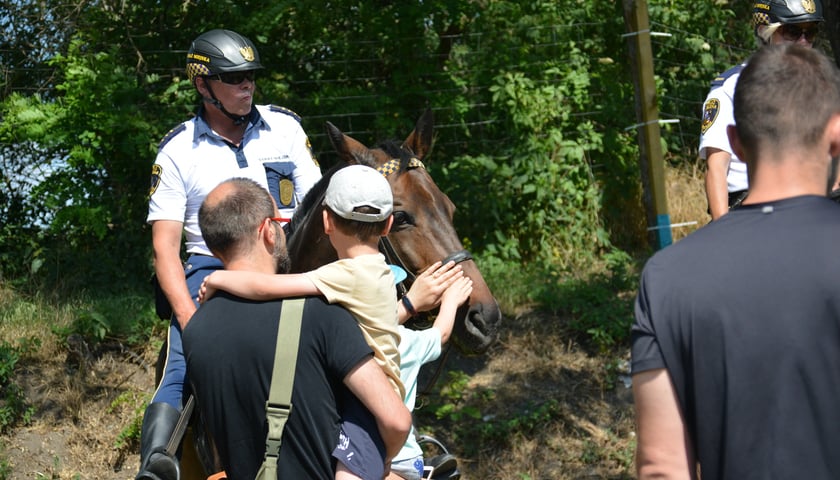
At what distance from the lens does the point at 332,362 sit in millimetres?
2814

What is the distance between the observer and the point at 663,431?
6.98ft

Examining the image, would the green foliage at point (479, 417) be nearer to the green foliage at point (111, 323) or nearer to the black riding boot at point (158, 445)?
the green foliage at point (111, 323)

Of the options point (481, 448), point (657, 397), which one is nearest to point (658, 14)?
point (481, 448)

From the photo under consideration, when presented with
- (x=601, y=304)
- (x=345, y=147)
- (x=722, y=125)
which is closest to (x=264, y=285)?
(x=345, y=147)

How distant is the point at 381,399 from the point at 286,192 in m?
1.91

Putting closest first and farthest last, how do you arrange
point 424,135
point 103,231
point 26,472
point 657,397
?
point 657,397
point 424,135
point 26,472
point 103,231

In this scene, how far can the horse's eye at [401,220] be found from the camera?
4.15 meters

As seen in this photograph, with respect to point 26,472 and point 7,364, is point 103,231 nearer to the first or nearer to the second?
point 7,364

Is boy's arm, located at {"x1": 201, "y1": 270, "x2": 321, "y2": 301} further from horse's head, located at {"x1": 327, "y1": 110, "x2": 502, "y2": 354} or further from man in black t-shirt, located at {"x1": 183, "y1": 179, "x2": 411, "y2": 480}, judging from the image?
horse's head, located at {"x1": 327, "y1": 110, "x2": 502, "y2": 354}

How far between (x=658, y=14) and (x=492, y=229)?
9.76 ft

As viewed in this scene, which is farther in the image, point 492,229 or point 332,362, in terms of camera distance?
point 492,229

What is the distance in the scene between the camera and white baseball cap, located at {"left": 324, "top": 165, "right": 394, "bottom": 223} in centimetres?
298

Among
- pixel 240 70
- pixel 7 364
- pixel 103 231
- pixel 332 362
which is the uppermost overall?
pixel 240 70

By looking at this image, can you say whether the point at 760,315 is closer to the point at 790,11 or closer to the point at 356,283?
the point at 356,283
